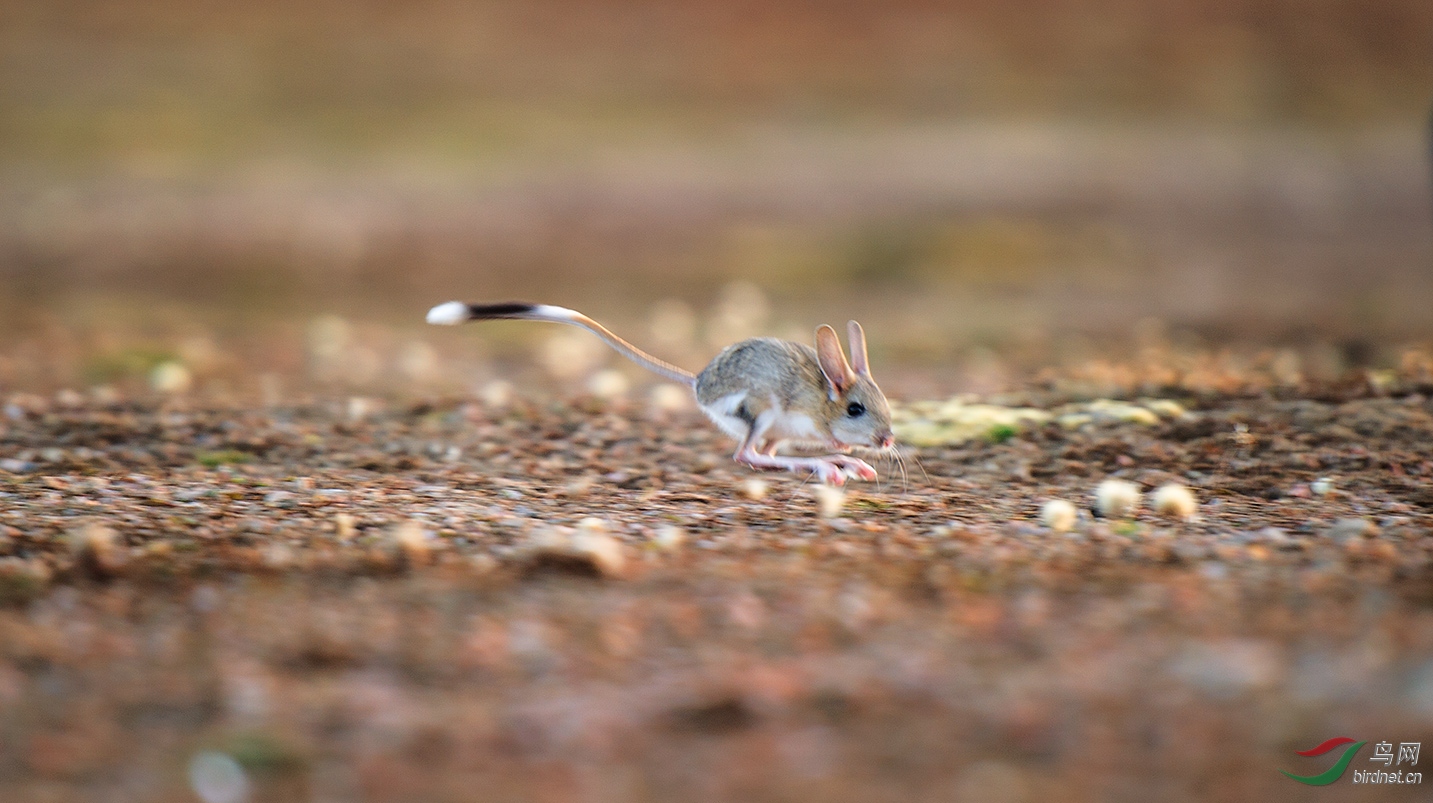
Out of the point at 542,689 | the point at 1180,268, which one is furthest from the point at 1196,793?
the point at 1180,268

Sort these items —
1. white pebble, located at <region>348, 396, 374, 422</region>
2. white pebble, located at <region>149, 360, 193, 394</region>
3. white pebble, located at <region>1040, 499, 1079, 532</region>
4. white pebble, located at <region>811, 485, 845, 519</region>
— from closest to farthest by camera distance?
white pebble, located at <region>1040, 499, 1079, 532</region>
white pebble, located at <region>811, 485, 845, 519</region>
white pebble, located at <region>348, 396, 374, 422</region>
white pebble, located at <region>149, 360, 193, 394</region>

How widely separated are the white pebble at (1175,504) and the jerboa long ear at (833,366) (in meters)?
1.26

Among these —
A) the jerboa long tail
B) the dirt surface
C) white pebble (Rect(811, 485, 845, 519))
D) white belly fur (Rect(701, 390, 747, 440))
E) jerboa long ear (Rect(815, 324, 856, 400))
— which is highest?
the jerboa long tail

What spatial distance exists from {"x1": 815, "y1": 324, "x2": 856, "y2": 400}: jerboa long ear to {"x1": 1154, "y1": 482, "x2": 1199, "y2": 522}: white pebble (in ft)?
4.14

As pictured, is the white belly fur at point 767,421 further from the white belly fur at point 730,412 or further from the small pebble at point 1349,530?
the small pebble at point 1349,530

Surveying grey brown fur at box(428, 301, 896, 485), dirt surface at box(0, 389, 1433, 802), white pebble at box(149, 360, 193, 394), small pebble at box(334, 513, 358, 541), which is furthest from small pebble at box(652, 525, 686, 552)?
white pebble at box(149, 360, 193, 394)

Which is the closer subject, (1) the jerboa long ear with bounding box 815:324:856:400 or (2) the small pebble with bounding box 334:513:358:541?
(2) the small pebble with bounding box 334:513:358:541

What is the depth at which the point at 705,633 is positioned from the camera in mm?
3072

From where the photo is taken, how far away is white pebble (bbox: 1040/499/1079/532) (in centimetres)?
389

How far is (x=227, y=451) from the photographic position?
520cm

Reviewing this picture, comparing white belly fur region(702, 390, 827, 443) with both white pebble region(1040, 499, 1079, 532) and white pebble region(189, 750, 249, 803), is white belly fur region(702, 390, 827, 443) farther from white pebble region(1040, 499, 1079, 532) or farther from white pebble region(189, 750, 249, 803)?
white pebble region(189, 750, 249, 803)

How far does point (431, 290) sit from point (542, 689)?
8.76 meters

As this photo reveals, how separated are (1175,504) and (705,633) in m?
1.79

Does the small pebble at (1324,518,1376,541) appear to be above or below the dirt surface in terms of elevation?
above
